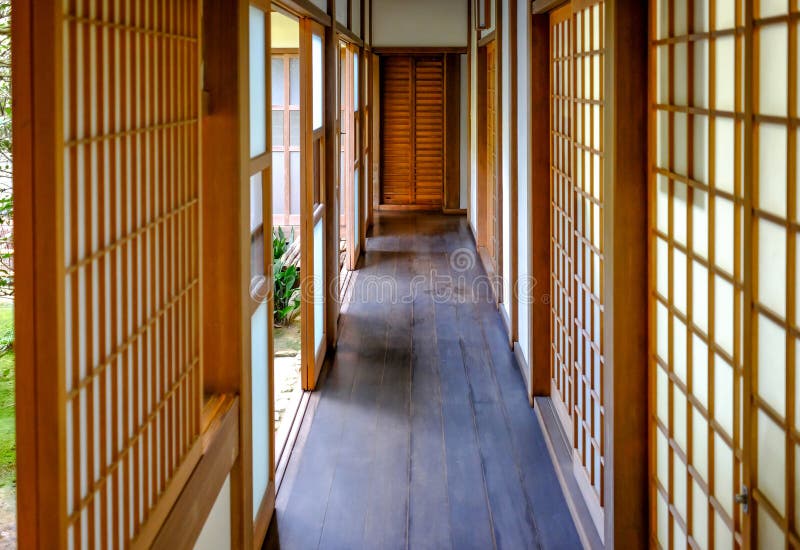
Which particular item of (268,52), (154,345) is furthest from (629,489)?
(268,52)

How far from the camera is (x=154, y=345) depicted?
1.62 m

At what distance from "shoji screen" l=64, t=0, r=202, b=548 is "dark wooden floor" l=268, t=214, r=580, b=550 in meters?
1.15

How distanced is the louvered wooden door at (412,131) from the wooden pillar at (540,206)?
651 cm

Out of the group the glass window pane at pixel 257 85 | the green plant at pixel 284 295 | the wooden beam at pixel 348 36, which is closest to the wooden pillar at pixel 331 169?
the wooden beam at pixel 348 36

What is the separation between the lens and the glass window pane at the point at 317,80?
15.0 ft

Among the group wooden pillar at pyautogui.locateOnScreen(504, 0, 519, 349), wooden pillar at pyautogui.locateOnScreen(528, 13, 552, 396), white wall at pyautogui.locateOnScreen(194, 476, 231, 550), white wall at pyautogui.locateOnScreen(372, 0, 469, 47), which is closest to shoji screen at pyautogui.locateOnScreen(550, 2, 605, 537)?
wooden pillar at pyautogui.locateOnScreen(528, 13, 552, 396)

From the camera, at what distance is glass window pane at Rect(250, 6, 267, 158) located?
2.67 m

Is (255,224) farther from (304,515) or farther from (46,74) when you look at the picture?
(46,74)

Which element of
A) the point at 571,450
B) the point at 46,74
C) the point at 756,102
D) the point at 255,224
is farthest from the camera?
the point at 571,450

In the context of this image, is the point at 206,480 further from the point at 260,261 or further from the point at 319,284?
the point at 319,284

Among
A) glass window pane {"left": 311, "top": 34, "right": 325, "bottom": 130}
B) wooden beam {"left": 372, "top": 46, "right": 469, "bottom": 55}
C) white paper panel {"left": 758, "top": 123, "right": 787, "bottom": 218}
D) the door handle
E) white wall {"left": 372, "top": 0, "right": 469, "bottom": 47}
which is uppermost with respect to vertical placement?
white wall {"left": 372, "top": 0, "right": 469, "bottom": 47}

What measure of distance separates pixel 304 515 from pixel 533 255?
1.74 meters

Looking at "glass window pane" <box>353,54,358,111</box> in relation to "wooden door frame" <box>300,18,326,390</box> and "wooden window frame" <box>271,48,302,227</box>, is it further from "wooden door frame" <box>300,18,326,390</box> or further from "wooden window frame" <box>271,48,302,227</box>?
"wooden door frame" <box>300,18,326,390</box>

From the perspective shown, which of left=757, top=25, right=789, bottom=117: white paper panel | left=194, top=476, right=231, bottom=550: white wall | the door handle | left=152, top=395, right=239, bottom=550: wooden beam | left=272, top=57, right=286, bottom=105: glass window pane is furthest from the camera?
left=272, top=57, right=286, bottom=105: glass window pane
